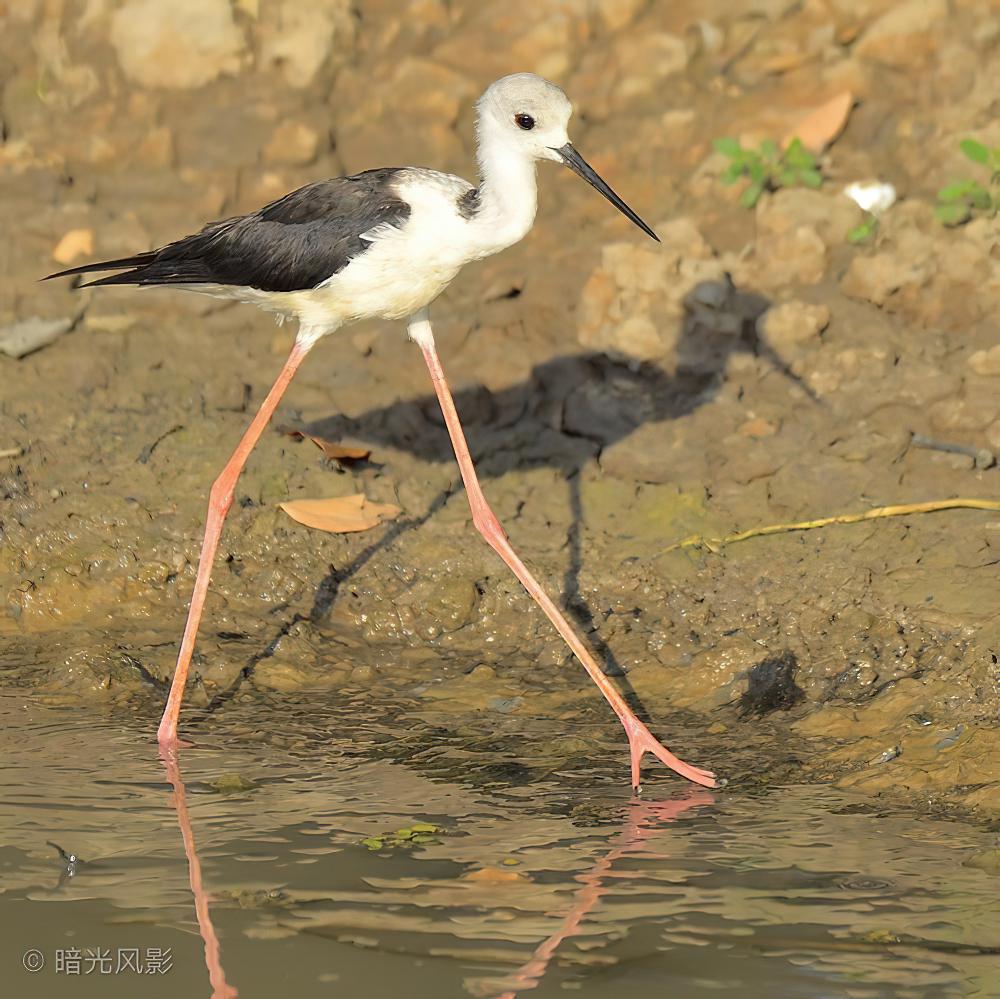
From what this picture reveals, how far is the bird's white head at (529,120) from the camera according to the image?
4.46 m

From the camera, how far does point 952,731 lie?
13.4ft

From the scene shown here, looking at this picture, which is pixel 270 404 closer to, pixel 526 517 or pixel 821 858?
pixel 526 517

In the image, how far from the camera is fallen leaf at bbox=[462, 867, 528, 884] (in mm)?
3439

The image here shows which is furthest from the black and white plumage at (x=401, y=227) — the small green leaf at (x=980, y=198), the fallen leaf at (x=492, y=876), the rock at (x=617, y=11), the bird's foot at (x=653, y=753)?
the rock at (x=617, y=11)

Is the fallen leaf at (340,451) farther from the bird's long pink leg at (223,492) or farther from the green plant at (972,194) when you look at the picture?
the green plant at (972,194)

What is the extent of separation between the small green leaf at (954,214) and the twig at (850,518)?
131 centimetres

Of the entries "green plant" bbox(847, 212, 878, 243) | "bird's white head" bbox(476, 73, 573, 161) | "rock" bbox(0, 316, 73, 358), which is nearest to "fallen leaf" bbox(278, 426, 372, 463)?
"rock" bbox(0, 316, 73, 358)

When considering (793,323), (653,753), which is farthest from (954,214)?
(653,753)

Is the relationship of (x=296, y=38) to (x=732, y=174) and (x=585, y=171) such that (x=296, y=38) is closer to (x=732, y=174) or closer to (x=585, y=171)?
(x=732, y=174)

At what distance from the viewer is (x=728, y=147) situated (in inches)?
244

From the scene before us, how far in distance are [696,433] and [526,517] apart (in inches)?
26.7

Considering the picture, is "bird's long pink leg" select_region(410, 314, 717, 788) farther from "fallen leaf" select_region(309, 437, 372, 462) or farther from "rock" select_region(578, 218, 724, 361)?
"rock" select_region(578, 218, 724, 361)

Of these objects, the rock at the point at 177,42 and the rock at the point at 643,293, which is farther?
the rock at the point at 177,42

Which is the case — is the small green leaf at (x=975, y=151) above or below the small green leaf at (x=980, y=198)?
above
